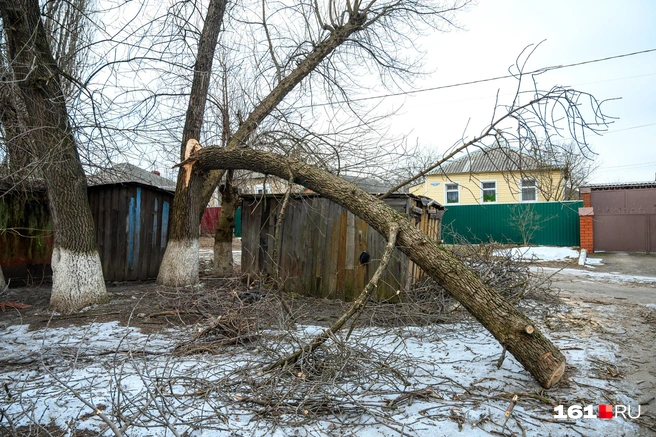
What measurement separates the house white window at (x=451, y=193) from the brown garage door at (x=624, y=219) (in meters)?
6.75

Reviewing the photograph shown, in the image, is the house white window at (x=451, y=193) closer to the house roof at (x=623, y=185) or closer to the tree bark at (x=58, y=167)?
the house roof at (x=623, y=185)

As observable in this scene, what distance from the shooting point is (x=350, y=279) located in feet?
23.7

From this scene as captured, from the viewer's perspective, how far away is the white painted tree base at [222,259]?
28.8 ft

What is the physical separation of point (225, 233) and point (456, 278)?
238 inches

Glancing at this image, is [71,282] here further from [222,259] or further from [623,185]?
[623,185]

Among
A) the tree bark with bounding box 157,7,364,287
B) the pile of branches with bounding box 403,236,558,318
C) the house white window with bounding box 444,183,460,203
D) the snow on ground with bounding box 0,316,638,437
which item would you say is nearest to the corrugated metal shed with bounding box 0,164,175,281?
the tree bark with bounding box 157,7,364,287

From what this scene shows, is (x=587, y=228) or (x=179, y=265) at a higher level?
(x=587, y=228)

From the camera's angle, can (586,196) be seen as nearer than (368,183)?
No

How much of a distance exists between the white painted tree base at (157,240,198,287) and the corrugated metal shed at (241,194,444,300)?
3.40 feet

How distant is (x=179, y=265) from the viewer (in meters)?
7.07

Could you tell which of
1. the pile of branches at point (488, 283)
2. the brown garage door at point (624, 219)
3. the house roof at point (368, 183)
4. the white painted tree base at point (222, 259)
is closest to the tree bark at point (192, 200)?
the white painted tree base at point (222, 259)

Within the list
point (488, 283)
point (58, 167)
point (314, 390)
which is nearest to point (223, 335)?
point (314, 390)

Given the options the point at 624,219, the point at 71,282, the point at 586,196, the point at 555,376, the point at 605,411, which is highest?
the point at 586,196

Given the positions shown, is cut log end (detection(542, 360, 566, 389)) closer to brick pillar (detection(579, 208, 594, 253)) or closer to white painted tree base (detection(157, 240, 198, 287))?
white painted tree base (detection(157, 240, 198, 287))
